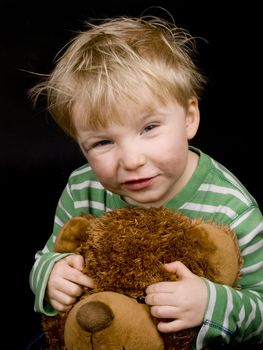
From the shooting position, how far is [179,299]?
776 millimetres

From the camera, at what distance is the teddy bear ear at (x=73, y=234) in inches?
33.4

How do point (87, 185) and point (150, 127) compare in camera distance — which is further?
point (87, 185)

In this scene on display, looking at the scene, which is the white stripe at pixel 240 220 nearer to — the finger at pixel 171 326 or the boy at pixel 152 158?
the boy at pixel 152 158

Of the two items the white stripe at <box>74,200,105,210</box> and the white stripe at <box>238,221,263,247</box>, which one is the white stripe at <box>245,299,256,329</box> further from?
the white stripe at <box>74,200,105,210</box>

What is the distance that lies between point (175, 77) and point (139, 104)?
0.30ft

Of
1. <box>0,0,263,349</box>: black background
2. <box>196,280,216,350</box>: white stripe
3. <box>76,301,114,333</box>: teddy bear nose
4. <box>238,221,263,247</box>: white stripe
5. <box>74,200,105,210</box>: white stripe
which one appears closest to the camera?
<box>76,301,114,333</box>: teddy bear nose

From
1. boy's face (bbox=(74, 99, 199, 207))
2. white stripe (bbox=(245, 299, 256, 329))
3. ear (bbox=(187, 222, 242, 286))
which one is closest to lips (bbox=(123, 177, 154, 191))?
boy's face (bbox=(74, 99, 199, 207))

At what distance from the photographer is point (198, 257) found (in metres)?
0.79

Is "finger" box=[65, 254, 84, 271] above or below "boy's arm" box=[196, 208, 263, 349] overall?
above

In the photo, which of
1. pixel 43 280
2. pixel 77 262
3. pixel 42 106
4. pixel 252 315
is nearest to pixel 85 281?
pixel 77 262

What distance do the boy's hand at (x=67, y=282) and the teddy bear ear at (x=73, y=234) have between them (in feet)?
0.06

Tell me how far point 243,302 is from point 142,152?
24 centimetres

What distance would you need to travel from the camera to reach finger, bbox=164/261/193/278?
0.77m

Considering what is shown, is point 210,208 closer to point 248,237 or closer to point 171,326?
point 248,237
